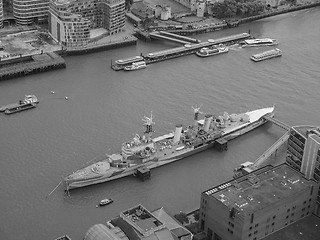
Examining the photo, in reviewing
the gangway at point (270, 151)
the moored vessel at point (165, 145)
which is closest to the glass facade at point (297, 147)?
the gangway at point (270, 151)

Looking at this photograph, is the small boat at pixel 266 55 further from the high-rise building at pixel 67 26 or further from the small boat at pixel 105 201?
the small boat at pixel 105 201

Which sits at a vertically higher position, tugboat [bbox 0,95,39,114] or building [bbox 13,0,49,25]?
building [bbox 13,0,49,25]

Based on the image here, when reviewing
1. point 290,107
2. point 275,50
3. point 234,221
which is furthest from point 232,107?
point 234,221

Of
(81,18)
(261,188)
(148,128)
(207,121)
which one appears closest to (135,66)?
(81,18)

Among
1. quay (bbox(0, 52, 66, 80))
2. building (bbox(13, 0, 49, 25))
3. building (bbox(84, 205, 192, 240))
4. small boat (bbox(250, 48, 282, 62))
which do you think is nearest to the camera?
building (bbox(84, 205, 192, 240))

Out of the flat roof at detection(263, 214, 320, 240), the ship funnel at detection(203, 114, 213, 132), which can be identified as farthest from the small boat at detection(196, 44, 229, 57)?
the flat roof at detection(263, 214, 320, 240)

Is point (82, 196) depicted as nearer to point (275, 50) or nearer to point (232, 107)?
point (232, 107)

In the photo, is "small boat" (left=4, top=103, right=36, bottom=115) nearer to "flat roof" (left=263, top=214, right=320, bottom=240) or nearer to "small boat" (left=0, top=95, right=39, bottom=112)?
"small boat" (left=0, top=95, right=39, bottom=112)
